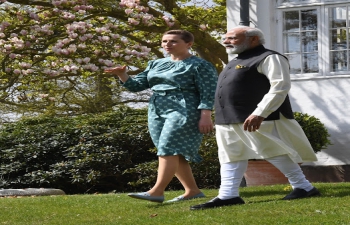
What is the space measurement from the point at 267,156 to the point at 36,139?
296 inches

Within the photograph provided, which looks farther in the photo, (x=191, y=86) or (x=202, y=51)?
(x=202, y=51)

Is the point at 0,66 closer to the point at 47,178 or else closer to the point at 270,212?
the point at 47,178

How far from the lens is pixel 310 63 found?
41.2ft

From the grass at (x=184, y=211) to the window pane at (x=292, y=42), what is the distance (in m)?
3.99

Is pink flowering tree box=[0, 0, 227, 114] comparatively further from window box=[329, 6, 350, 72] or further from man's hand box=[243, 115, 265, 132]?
man's hand box=[243, 115, 265, 132]

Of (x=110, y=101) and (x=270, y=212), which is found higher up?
(x=270, y=212)

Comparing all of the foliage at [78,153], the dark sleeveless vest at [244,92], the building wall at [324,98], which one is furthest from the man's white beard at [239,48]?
the foliage at [78,153]

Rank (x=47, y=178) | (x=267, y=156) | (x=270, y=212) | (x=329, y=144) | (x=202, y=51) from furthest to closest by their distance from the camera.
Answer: (x=202, y=51), (x=47, y=178), (x=329, y=144), (x=267, y=156), (x=270, y=212)

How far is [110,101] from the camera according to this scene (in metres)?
22.6

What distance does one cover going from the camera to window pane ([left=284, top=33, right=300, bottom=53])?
498 inches

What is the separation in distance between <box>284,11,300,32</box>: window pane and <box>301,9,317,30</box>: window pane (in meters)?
0.09

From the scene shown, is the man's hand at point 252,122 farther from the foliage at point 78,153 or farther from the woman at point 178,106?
the foliage at point 78,153

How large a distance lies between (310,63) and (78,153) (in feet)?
13.4

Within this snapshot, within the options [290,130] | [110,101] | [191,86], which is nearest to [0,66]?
[110,101]
